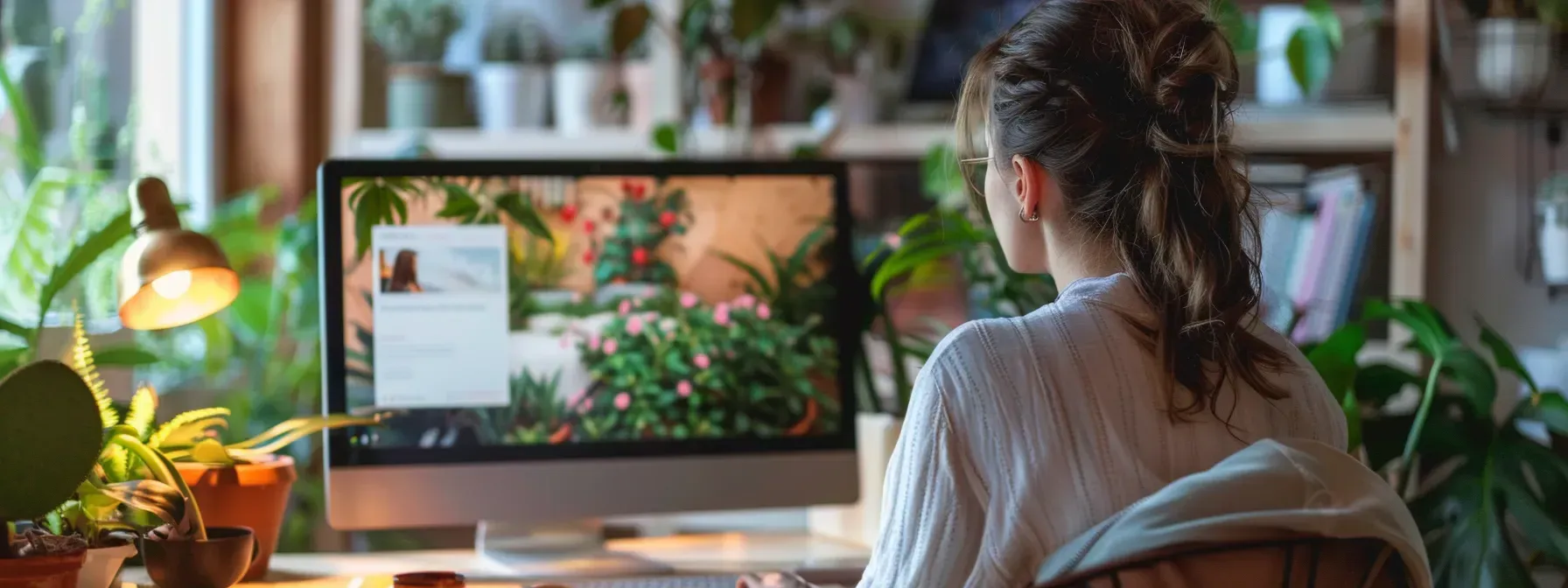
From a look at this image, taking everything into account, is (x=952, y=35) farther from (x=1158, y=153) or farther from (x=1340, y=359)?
(x=1158, y=153)

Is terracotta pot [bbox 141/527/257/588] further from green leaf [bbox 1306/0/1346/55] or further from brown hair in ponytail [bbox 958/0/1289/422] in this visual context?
green leaf [bbox 1306/0/1346/55]

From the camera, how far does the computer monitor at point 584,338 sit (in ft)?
4.45

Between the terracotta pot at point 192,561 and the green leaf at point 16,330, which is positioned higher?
the green leaf at point 16,330

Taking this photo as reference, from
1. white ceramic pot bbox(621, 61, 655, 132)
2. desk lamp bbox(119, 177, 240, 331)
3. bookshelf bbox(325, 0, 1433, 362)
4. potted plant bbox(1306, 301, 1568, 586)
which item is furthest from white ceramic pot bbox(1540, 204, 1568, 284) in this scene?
desk lamp bbox(119, 177, 240, 331)

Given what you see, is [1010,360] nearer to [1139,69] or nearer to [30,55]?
[1139,69]

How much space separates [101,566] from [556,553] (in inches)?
19.2

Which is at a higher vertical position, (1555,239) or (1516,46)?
(1516,46)

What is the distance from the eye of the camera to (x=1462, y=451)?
156 cm

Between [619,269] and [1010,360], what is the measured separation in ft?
2.00

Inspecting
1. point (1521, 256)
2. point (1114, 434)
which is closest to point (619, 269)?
point (1114, 434)

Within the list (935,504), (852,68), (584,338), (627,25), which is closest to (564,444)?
(584,338)

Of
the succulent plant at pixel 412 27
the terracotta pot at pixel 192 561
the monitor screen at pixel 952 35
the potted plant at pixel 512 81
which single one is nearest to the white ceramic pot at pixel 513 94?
the potted plant at pixel 512 81

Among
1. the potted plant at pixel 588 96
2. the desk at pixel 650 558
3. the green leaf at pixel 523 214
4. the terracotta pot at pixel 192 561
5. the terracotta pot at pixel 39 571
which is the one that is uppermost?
the potted plant at pixel 588 96

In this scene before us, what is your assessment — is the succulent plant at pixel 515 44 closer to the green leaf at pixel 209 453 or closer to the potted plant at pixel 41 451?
the green leaf at pixel 209 453
